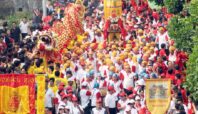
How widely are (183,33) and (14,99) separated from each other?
322 inches

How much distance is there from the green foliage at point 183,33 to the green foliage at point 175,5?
2.15m

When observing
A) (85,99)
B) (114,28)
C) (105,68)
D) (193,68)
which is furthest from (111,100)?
(114,28)

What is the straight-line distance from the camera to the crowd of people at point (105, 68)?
1070 inches

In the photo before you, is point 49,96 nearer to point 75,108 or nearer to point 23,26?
point 75,108

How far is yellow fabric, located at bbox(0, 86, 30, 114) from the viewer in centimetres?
2516

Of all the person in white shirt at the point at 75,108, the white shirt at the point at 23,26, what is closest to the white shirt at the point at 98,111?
the person in white shirt at the point at 75,108

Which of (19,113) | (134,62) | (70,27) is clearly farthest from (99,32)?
(19,113)

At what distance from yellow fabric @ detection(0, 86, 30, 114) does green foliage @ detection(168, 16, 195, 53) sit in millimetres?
7329

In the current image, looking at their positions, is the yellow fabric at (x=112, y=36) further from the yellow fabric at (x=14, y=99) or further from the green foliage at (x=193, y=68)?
the yellow fabric at (x=14, y=99)

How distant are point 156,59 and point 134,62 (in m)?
0.71

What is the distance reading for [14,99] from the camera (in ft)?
82.7

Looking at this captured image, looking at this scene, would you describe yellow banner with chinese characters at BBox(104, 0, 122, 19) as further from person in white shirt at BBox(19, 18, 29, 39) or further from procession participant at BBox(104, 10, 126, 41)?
person in white shirt at BBox(19, 18, 29, 39)

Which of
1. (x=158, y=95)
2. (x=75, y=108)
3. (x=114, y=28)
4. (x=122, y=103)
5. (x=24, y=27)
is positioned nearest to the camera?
(x=158, y=95)

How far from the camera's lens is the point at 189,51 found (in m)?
31.7
